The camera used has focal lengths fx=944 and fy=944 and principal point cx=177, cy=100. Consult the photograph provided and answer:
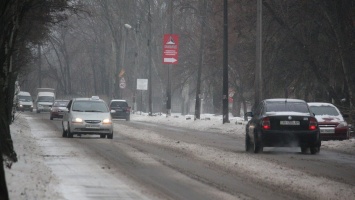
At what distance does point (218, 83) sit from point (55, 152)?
43314mm

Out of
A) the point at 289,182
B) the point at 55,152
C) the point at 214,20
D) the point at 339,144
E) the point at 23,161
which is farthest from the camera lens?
the point at 214,20

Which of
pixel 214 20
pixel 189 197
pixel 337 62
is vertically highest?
pixel 214 20

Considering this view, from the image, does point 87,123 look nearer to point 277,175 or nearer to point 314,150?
point 314,150

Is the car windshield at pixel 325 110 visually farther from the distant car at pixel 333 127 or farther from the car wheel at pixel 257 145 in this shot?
the car wheel at pixel 257 145

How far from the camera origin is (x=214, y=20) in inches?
2511

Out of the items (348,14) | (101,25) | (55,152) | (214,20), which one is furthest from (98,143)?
(101,25)

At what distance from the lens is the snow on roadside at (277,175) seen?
1509cm

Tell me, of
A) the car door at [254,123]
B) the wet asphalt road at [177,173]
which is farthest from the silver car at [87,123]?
the car door at [254,123]

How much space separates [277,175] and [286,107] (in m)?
9.01

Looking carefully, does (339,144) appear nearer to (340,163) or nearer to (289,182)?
(340,163)

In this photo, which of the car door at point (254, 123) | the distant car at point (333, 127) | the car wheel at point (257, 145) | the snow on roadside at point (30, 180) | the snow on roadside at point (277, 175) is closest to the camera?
the snow on roadside at point (30, 180)

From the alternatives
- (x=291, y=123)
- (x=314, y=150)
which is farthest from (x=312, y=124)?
(x=314, y=150)

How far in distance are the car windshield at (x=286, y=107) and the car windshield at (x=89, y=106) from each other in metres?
11.1

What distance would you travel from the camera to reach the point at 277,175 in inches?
714
